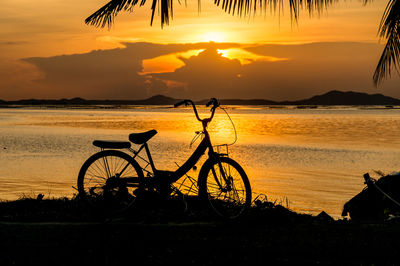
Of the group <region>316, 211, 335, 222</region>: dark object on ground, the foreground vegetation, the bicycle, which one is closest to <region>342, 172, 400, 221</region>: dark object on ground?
<region>316, 211, 335, 222</region>: dark object on ground

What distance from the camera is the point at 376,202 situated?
1035 centimetres

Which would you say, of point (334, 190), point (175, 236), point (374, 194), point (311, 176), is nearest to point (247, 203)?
point (175, 236)

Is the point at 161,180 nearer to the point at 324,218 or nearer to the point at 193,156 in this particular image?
the point at 193,156

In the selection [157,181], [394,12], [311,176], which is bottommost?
[311,176]

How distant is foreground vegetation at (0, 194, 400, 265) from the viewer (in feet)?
17.8

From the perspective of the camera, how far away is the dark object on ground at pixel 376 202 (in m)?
10.2

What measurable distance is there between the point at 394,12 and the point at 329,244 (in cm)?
344

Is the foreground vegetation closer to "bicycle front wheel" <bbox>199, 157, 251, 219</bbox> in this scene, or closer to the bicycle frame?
"bicycle front wheel" <bbox>199, 157, 251, 219</bbox>

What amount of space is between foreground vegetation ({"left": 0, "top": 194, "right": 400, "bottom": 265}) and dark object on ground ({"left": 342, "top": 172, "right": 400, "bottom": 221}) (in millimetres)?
3220

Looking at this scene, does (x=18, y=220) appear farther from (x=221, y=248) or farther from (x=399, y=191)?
(x=399, y=191)

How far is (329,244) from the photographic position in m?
6.08

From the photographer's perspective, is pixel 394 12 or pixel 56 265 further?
pixel 394 12

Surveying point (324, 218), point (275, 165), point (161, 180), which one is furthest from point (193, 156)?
point (275, 165)

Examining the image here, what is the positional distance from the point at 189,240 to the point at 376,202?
225 inches
